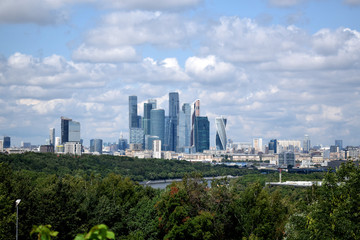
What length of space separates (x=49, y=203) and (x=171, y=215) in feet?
34.2

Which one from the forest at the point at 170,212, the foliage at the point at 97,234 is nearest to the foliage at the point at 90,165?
the forest at the point at 170,212

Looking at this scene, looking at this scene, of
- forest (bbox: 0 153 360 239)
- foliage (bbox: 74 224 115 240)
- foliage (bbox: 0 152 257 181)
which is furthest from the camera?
foliage (bbox: 0 152 257 181)

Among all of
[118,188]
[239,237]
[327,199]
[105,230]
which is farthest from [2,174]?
[105,230]

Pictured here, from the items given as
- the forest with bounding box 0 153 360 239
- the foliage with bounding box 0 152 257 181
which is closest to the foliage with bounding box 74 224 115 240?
→ the forest with bounding box 0 153 360 239

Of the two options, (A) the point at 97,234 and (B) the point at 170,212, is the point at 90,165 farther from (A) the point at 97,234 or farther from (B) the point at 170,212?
(A) the point at 97,234

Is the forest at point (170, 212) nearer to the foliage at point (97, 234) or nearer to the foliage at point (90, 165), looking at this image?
the foliage at point (97, 234)

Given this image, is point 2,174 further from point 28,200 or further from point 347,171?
point 347,171

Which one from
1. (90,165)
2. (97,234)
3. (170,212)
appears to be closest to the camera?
(97,234)

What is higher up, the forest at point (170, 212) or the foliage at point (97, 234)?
the foliage at point (97, 234)

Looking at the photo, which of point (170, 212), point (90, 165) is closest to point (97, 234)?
point (170, 212)

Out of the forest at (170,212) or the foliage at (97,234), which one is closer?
the foliage at (97,234)

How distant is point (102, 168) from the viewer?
547 feet

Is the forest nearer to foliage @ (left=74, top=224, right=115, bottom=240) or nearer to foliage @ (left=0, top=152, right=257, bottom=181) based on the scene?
foliage @ (left=74, top=224, right=115, bottom=240)

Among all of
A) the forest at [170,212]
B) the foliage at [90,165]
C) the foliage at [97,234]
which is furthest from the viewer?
the foliage at [90,165]
